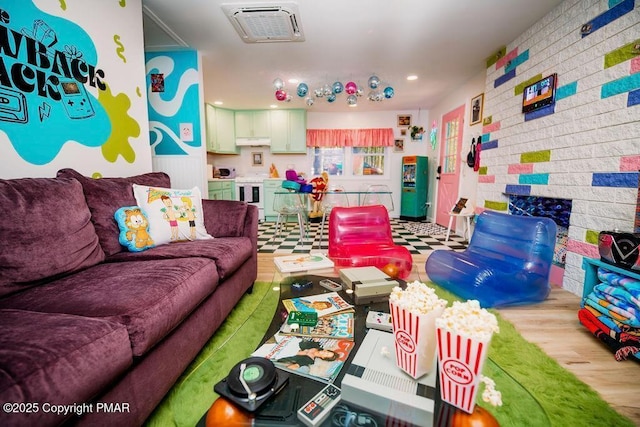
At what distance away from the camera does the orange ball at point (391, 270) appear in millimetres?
1744

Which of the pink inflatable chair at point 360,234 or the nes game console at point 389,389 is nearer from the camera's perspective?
the nes game console at point 389,389

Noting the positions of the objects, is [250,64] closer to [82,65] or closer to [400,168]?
[82,65]

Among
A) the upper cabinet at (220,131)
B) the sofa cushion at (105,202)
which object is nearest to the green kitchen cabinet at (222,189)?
the upper cabinet at (220,131)

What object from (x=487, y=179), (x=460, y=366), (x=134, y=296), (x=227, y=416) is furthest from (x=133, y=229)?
(x=487, y=179)

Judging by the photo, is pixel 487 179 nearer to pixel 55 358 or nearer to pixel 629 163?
pixel 629 163

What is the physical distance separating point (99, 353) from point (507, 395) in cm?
112

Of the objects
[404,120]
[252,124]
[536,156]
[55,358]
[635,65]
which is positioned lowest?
[55,358]

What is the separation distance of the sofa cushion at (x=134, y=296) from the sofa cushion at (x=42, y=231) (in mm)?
63

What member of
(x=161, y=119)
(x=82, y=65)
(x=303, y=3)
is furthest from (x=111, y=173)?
(x=303, y=3)

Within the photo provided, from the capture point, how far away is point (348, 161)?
6.27 meters

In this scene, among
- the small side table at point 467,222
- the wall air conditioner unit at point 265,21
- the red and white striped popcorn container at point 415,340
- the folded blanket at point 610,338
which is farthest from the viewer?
the small side table at point 467,222

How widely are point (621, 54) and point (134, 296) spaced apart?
10.3 feet

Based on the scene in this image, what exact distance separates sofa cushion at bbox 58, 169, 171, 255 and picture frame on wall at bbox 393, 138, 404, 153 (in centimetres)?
535

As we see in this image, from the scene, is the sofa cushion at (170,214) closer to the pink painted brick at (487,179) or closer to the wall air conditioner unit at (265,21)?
the wall air conditioner unit at (265,21)
